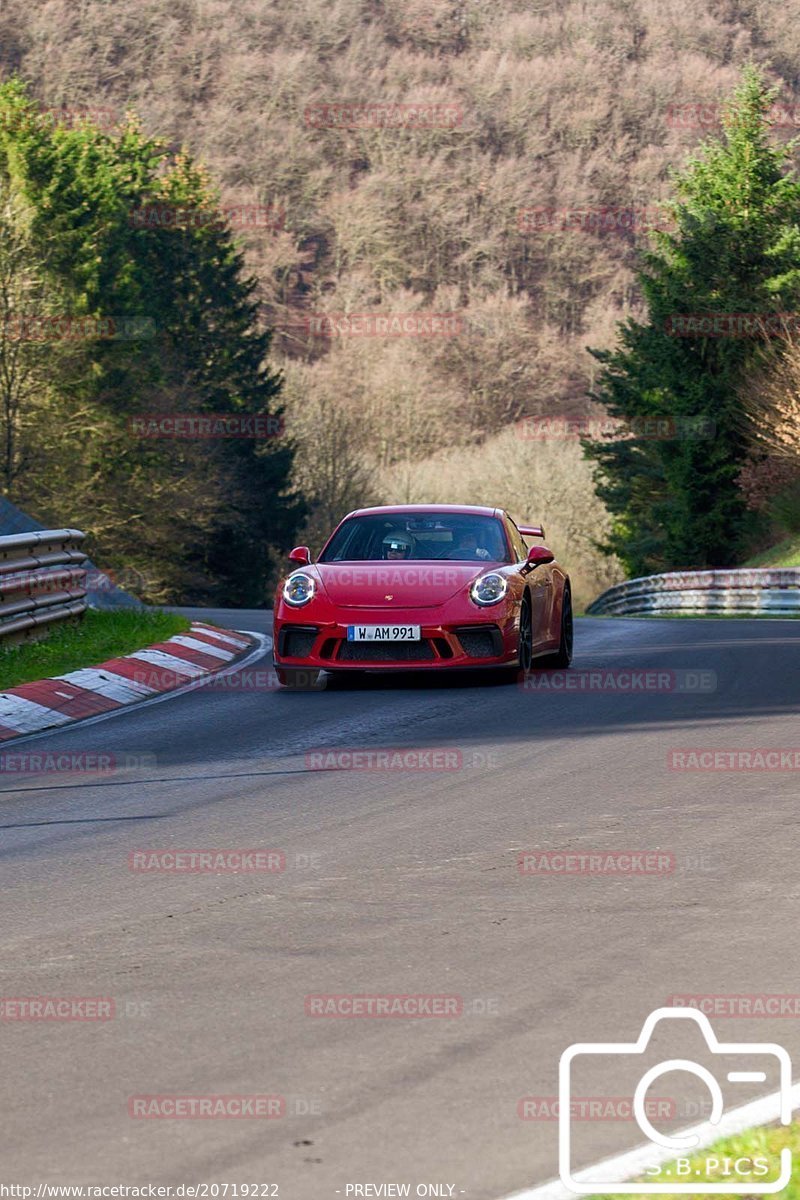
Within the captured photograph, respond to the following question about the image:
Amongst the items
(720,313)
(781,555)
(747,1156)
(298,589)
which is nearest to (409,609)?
(298,589)

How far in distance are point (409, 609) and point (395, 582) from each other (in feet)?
1.22

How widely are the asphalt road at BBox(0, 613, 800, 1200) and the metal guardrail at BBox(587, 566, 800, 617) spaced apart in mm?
23643

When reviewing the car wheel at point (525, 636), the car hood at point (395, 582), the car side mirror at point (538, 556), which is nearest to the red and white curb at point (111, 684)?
the car hood at point (395, 582)

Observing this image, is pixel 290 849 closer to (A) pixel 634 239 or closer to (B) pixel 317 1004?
(B) pixel 317 1004

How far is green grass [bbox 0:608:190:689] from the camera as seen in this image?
1358cm

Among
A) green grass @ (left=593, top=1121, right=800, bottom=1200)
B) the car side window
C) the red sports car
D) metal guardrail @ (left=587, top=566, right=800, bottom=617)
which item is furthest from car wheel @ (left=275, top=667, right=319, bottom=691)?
metal guardrail @ (left=587, top=566, right=800, bottom=617)

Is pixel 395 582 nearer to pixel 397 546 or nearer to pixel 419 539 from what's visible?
pixel 397 546

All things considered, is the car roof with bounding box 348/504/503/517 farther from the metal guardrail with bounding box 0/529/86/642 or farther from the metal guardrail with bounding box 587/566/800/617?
the metal guardrail with bounding box 587/566/800/617

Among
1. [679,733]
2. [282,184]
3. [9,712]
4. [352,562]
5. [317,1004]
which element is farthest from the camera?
[282,184]

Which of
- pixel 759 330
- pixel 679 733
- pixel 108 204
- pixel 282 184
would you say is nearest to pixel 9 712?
pixel 679 733

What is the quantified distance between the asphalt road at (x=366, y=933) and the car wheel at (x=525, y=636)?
94.3 inches

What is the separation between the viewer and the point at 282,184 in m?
138

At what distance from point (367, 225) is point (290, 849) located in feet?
412

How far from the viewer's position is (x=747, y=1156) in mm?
3832
